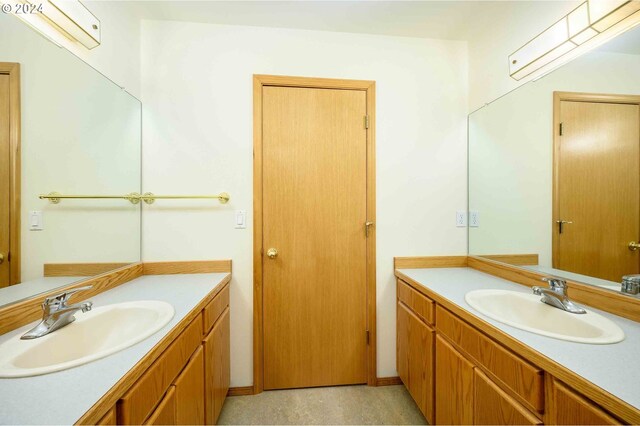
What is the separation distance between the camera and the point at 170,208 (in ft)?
5.37

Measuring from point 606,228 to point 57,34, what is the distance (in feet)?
8.41

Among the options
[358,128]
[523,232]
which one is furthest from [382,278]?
[358,128]

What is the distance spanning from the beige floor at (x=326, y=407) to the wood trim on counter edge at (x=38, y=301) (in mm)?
1040

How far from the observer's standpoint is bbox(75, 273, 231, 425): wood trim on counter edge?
51cm

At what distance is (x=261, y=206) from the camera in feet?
5.48

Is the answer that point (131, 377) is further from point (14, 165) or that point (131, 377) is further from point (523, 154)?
point (523, 154)

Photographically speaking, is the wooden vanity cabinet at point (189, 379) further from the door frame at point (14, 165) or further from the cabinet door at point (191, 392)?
the door frame at point (14, 165)

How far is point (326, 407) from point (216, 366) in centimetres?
76

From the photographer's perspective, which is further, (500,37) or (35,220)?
(500,37)

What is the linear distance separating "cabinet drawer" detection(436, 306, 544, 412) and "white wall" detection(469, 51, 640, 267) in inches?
25.3

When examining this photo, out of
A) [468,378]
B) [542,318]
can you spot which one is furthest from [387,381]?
[542,318]

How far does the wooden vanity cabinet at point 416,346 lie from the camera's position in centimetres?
133

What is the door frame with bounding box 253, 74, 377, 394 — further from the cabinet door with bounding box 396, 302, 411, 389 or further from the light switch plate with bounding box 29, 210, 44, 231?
the light switch plate with bounding box 29, 210, 44, 231

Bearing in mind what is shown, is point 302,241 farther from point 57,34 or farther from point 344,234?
point 57,34
